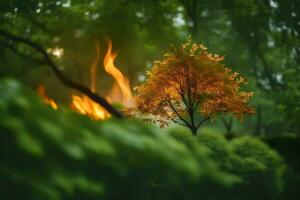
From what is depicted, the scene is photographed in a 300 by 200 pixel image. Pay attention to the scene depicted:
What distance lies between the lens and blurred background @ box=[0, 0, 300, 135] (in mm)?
31625

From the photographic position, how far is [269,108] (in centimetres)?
4428

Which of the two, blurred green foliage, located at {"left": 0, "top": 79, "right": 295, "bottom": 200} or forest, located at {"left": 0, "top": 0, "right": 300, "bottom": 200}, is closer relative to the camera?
blurred green foliage, located at {"left": 0, "top": 79, "right": 295, "bottom": 200}

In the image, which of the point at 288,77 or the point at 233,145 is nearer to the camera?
the point at 233,145

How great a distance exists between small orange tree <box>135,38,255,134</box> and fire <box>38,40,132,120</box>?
2.41 meters

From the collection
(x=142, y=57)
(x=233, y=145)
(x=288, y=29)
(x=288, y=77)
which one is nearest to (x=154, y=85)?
(x=233, y=145)

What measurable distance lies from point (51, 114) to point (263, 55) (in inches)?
1241

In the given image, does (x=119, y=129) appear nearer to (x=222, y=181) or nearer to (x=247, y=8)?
(x=222, y=181)

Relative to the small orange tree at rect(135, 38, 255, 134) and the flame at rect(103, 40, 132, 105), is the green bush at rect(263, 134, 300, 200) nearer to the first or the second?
the small orange tree at rect(135, 38, 255, 134)

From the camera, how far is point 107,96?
4094 centimetres

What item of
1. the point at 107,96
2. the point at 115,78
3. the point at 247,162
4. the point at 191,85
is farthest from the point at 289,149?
the point at 107,96

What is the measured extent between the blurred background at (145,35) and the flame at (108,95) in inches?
21.0

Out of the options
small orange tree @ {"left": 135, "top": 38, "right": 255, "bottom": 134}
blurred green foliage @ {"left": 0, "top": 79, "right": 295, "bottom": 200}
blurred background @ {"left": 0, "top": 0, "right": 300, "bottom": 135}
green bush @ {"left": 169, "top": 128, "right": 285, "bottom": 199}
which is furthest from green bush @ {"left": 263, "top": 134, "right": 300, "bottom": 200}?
blurred background @ {"left": 0, "top": 0, "right": 300, "bottom": 135}

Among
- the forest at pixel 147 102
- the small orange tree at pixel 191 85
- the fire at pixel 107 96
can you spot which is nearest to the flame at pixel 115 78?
the fire at pixel 107 96

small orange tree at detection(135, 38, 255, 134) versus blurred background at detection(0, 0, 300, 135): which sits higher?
blurred background at detection(0, 0, 300, 135)
